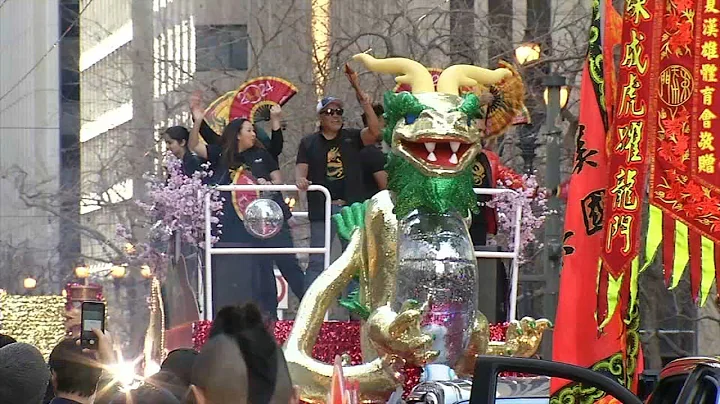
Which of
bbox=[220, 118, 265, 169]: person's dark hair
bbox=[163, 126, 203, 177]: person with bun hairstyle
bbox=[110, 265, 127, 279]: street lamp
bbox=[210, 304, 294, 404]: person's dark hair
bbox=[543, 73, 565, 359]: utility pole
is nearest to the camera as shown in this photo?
bbox=[210, 304, 294, 404]: person's dark hair

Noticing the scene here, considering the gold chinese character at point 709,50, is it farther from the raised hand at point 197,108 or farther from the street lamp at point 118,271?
the street lamp at point 118,271

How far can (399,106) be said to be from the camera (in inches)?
393

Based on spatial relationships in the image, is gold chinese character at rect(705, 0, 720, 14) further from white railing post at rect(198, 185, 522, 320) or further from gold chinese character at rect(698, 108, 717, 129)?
white railing post at rect(198, 185, 522, 320)

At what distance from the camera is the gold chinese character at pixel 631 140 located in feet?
24.5

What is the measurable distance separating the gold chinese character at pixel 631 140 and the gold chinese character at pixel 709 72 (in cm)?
32

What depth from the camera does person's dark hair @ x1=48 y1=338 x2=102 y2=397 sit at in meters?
7.25

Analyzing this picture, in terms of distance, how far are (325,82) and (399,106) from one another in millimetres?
14597

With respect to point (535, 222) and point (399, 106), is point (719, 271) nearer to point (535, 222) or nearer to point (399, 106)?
point (399, 106)

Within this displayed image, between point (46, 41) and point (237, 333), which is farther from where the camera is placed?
point (46, 41)

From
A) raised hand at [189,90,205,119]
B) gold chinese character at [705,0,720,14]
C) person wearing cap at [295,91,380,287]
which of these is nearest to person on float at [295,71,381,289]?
person wearing cap at [295,91,380,287]

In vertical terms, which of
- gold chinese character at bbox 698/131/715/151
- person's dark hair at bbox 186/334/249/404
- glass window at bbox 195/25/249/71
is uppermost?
glass window at bbox 195/25/249/71

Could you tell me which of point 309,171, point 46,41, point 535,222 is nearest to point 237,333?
point 535,222

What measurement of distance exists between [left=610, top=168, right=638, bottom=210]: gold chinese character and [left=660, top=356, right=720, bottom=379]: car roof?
100cm

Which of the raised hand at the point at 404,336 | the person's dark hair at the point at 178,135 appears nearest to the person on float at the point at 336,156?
the person's dark hair at the point at 178,135
